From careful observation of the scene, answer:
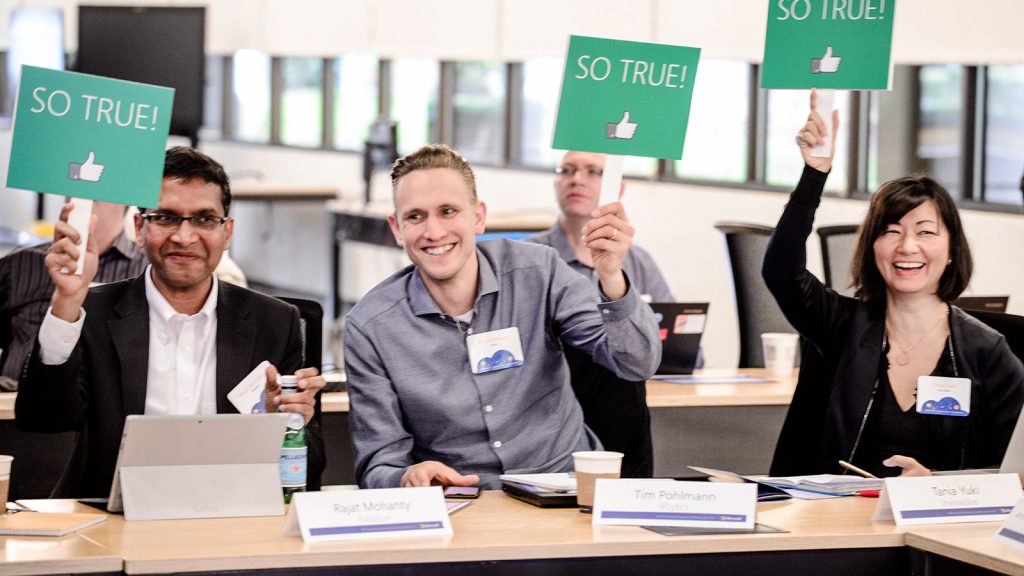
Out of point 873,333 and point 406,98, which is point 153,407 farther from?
point 406,98

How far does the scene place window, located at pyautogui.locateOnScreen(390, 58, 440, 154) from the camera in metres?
10.3

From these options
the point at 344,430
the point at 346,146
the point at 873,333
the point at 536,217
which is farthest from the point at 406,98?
the point at 873,333

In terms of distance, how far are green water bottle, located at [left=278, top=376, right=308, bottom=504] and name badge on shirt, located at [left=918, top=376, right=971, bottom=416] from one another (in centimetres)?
142

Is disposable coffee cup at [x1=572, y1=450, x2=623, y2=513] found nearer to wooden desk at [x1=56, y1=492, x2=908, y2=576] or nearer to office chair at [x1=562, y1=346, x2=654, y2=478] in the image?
wooden desk at [x1=56, y1=492, x2=908, y2=576]

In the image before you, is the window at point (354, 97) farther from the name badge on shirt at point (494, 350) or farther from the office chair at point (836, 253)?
the name badge on shirt at point (494, 350)

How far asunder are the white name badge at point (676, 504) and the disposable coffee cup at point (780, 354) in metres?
2.10

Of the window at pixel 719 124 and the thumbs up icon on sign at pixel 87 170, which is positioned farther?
the window at pixel 719 124

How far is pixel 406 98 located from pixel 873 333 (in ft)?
25.4

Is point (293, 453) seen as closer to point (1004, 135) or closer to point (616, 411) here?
point (616, 411)

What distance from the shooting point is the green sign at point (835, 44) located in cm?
294

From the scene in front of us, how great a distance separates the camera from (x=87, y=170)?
2596mm

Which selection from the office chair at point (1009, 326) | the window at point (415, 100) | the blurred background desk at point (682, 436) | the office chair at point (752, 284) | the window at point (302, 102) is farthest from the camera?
the window at point (302, 102)

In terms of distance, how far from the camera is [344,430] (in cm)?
393

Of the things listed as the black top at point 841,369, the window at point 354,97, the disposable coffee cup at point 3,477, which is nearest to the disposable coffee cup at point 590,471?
the black top at point 841,369
